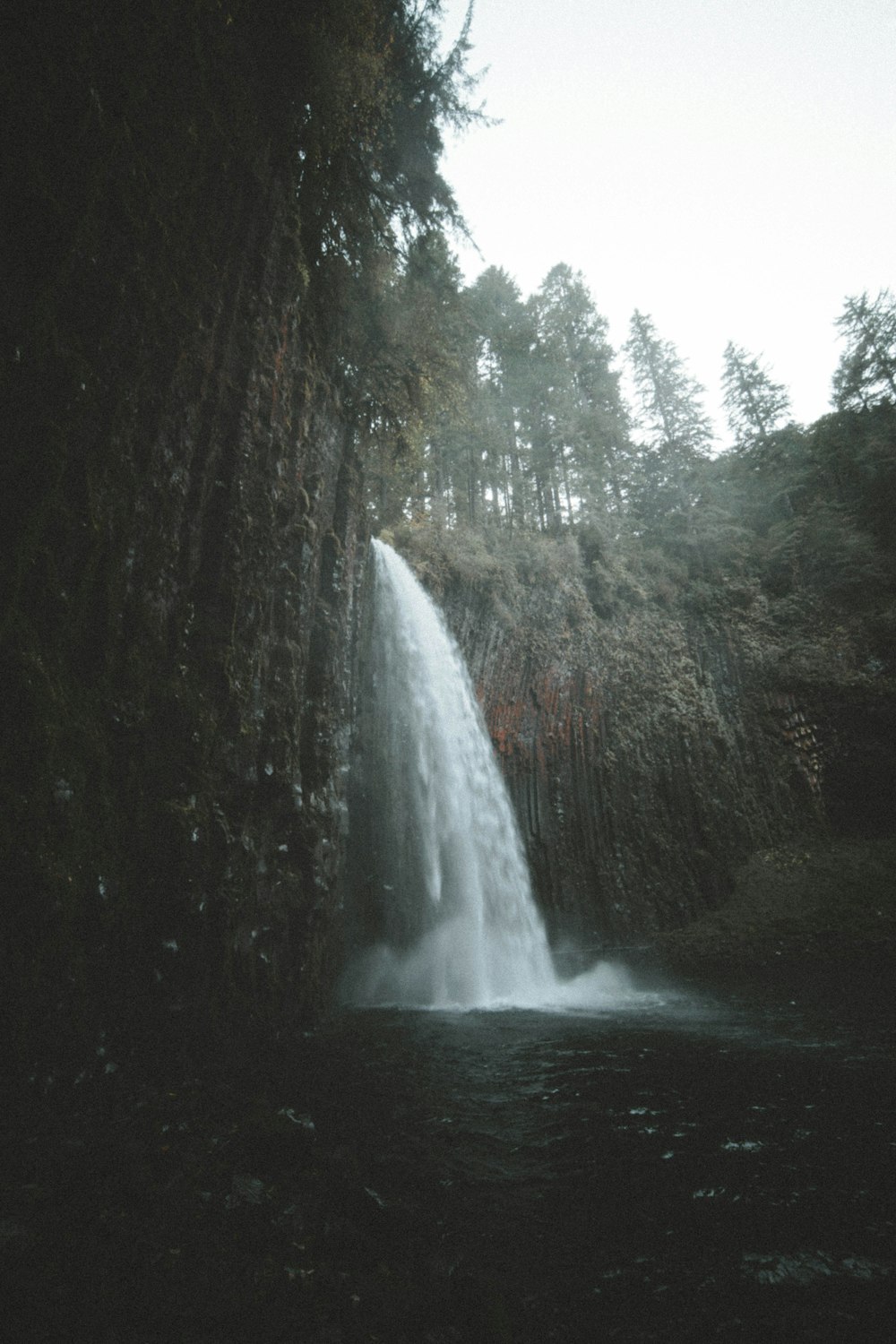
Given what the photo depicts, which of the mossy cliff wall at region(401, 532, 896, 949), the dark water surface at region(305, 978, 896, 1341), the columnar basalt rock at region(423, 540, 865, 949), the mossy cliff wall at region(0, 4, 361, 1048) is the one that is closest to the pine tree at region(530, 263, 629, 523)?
the mossy cliff wall at region(401, 532, 896, 949)

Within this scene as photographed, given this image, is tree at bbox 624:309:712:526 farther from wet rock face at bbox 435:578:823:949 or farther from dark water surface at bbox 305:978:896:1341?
dark water surface at bbox 305:978:896:1341

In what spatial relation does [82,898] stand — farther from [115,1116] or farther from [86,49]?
[86,49]

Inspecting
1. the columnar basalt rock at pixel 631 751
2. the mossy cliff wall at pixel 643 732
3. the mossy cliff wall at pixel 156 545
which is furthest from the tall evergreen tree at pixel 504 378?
the mossy cliff wall at pixel 156 545

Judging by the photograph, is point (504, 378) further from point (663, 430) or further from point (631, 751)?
point (631, 751)

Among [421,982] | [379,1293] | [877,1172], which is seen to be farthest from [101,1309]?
[421,982]

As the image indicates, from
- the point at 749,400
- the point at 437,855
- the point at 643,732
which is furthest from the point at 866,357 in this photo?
the point at 437,855

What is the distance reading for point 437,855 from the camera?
34.0 ft

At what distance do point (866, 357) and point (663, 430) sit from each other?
23.0 feet

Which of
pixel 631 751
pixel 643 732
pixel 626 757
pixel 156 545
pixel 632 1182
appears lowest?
pixel 632 1182

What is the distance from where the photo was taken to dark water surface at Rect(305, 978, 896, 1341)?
2.03 m

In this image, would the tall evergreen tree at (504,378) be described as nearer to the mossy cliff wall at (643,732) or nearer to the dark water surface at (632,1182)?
the mossy cliff wall at (643,732)

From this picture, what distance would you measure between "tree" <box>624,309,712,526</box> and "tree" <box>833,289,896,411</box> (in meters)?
4.70

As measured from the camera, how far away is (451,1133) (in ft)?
11.7

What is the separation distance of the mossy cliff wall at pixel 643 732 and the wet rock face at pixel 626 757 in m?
0.03
